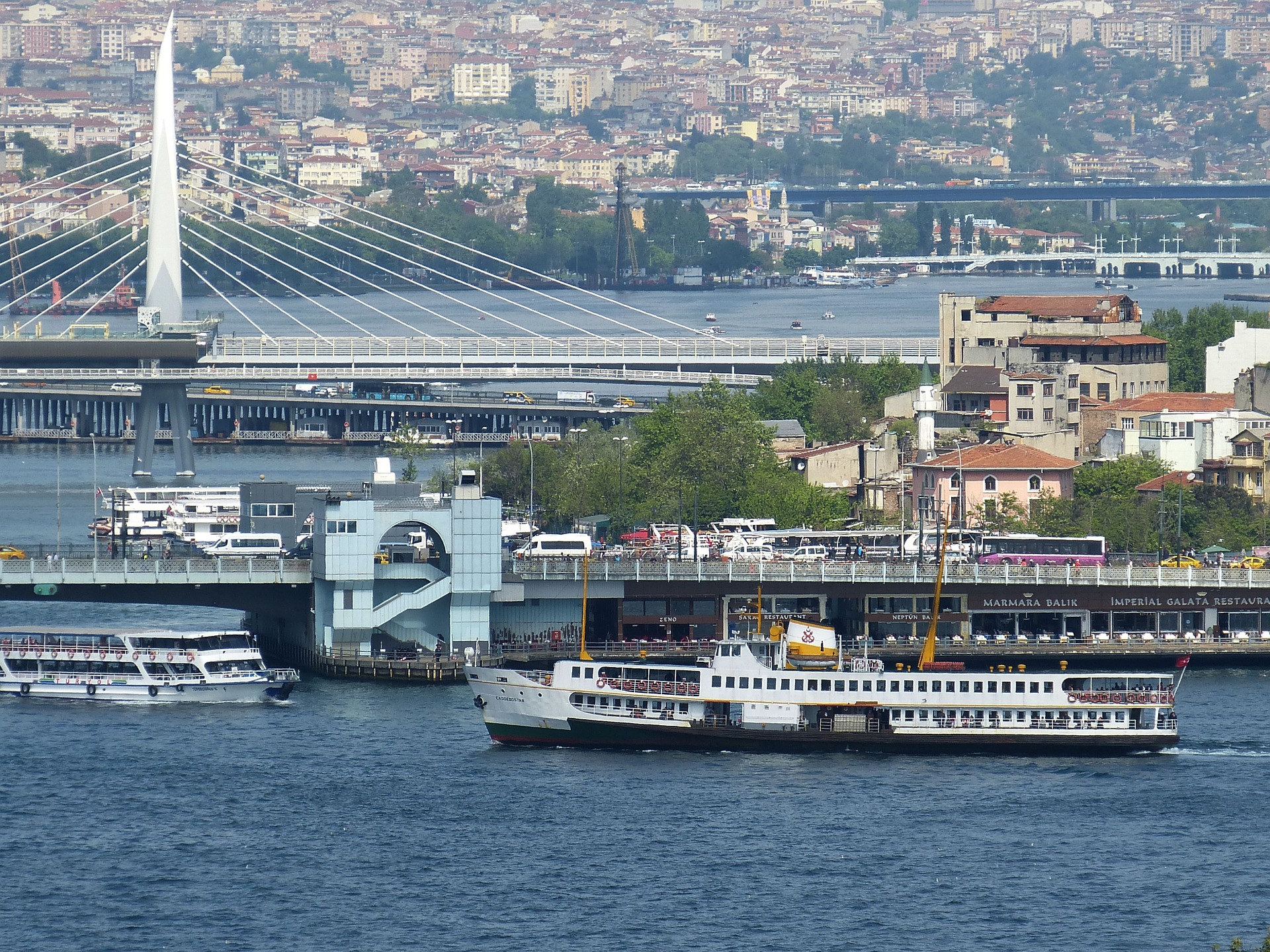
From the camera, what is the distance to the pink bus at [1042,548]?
37406 mm

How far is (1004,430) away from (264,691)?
18857 millimetres

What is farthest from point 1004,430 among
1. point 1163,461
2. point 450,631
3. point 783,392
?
point 450,631

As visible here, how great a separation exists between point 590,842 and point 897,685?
4.88 meters

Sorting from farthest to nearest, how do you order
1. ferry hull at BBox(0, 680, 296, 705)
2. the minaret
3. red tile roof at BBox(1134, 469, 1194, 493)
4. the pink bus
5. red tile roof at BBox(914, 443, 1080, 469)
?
the minaret < red tile roof at BBox(914, 443, 1080, 469) < red tile roof at BBox(1134, 469, 1194, 493) < the pink bus < ferry hull at BBox(0, 680, 296, 705)

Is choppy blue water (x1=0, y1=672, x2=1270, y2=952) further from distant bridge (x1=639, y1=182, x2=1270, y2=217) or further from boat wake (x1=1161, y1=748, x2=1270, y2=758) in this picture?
distant bridge (x1=639, y1=182, x2=1270, y2=217)

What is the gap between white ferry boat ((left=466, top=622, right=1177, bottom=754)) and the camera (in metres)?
29.2

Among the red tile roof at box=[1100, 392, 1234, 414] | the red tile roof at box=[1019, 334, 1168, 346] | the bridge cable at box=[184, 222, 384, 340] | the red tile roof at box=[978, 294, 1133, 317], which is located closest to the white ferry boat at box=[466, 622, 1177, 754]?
the red tile roof at box=[1100, 392, 1234, 414]

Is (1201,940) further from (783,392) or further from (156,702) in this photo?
(783,392)

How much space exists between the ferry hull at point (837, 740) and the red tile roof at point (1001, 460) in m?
12.9

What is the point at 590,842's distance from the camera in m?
25.7

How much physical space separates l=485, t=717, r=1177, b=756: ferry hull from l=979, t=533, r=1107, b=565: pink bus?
313 inches


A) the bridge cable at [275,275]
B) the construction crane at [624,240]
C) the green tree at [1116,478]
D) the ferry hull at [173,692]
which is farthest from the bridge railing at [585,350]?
the construction crane at [624,240]

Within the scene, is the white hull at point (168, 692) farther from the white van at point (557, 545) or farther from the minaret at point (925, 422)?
the minaret at point (925, 422)

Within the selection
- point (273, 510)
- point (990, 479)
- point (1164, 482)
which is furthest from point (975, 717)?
point (1164, 482)
